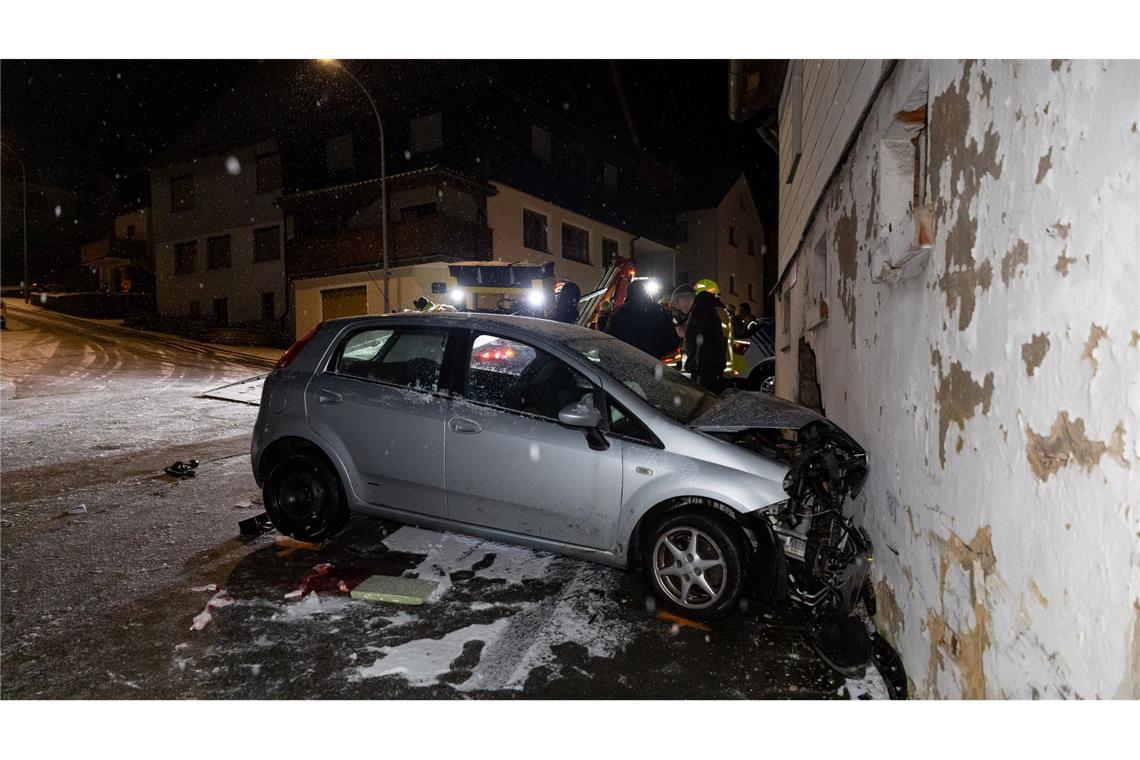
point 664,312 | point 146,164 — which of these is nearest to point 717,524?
point 664,312

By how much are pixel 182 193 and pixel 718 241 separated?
2814cm

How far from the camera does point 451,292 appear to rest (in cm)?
1373

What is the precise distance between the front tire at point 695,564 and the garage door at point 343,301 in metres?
23.0

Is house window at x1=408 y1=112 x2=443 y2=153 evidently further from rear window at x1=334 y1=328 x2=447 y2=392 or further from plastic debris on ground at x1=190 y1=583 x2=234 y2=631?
plastic debris on ground at x1=190 y1=583 x2=234 y2=631

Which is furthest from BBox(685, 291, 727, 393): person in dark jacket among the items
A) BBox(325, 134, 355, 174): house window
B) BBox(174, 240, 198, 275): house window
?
BBox(174, 240, 198, 275): house window

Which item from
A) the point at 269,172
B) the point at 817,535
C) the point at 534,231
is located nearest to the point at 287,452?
the point at 817,535

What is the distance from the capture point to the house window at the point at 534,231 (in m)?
24.9

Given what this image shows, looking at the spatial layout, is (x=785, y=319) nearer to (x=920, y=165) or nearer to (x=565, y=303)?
(x=565, y=303)

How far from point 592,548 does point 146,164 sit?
38.9 metres

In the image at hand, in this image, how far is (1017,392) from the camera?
188 centimetres

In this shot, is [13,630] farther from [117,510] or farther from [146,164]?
[146,164]

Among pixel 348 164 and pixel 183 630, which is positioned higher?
pixel 348 164

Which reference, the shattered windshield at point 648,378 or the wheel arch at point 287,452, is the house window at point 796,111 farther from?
the wheel arch at point 287,452

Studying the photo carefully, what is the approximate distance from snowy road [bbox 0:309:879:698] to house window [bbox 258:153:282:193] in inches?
1022
